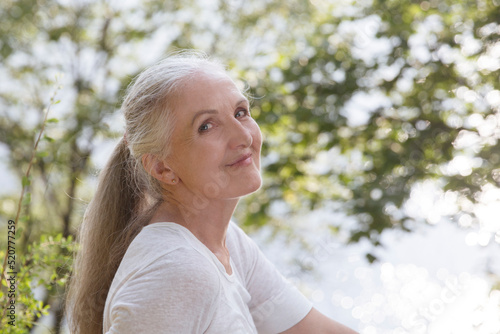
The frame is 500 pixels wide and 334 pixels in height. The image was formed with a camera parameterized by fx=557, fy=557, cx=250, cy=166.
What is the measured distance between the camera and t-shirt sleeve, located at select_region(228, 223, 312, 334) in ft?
4.10

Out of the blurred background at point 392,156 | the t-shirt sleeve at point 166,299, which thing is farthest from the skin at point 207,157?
the blurred background at point 392,156

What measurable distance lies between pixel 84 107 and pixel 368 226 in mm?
2474

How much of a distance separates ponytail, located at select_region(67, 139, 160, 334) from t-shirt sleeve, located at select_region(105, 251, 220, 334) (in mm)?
190

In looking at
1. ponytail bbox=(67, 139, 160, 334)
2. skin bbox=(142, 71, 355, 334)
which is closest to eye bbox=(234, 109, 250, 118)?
skin bbox=(142, 71, 355, 334)

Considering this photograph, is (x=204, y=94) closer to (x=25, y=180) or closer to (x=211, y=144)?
(x=211, y=144)

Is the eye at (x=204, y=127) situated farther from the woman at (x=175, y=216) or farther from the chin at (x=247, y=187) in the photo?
the chin at (x=247, y=187)

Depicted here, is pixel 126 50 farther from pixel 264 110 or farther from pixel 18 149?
pixel 264 110

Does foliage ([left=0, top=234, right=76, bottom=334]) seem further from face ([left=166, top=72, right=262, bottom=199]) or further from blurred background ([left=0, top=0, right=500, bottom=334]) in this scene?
face ([left=166, top=72, right=262, bottom=199])

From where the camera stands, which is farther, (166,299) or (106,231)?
(106,231)

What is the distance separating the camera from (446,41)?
8.20 ft

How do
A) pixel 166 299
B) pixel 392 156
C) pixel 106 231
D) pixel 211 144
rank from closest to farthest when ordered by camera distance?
pixel 166 299
pixel 211 144
pixel 106 231
pixel 392 156

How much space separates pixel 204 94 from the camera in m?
1.06

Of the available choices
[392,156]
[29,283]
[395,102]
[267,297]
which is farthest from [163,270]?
[395,102]

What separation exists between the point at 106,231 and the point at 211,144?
30 cm
